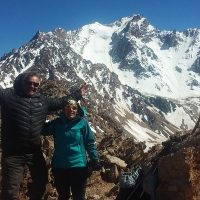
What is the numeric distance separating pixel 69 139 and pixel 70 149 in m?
0.23

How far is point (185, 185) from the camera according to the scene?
7594 millimetres

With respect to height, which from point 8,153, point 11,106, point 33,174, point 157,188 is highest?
point 11,106

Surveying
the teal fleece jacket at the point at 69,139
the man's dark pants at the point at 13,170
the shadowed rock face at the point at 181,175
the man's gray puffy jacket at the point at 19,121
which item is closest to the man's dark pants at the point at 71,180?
the teal fleece jacket at the point at 69,139

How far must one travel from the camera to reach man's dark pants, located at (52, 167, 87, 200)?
7426 millimetres

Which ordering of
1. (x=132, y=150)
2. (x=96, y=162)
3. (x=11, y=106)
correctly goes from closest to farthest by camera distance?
(x=11, y=106)
(x=96, y=162)
(x=132, y=150)

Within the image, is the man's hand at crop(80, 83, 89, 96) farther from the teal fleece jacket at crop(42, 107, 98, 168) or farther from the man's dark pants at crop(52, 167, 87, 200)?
the man's dark pants at crop(52, 167, 87, 200)

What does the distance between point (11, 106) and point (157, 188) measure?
3961 mm

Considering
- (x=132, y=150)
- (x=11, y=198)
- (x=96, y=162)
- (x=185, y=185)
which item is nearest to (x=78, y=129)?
(x=96, y=162)

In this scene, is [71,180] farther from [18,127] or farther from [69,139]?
[18,127]

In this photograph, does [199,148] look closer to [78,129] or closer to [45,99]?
[78,129]

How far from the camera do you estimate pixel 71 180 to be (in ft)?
24.5

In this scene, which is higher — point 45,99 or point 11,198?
point 45,99

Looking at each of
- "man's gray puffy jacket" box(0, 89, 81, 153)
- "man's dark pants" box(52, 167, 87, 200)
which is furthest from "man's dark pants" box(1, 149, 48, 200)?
"man's dark pants" box(52, 167, 87, 200)

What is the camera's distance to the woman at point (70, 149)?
24.3ft
